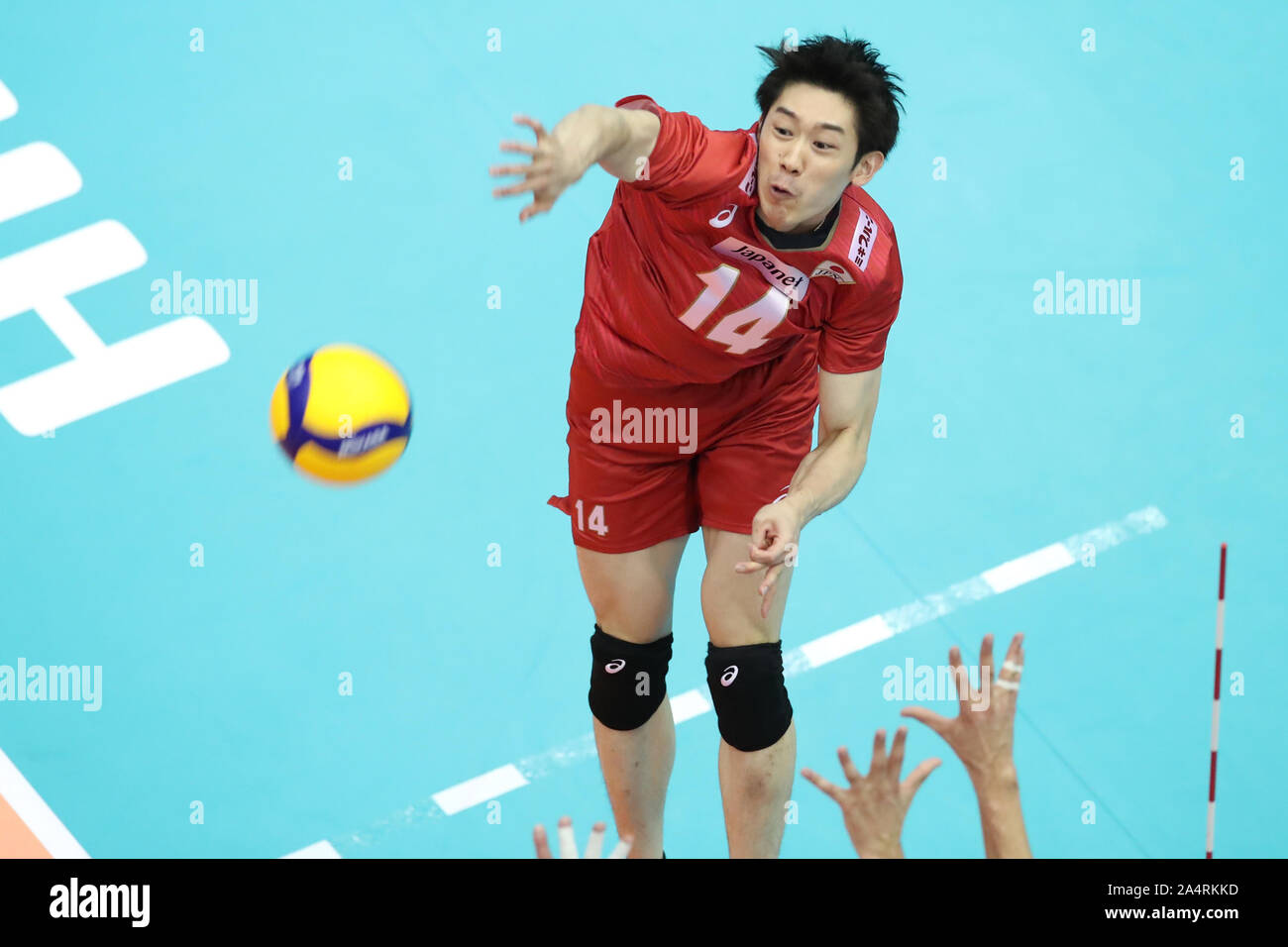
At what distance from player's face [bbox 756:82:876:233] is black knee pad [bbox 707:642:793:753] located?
Result: 50.3 inches

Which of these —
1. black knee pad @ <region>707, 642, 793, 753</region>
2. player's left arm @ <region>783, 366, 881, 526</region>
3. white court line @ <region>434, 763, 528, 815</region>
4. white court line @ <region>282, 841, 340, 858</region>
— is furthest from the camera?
white court line @ <region>434, 763, 528, 815</region>

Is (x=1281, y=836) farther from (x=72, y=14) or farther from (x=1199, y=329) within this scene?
(x=72, y=14)

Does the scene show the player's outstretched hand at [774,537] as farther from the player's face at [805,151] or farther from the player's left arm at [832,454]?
the player's face at [805,151]

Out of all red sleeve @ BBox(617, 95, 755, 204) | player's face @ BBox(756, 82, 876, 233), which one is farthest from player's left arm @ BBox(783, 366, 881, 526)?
red sleeve @ BBox(617, 95, 755, 204)

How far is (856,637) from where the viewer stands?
640 centimetres

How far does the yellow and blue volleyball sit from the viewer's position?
4.31 m

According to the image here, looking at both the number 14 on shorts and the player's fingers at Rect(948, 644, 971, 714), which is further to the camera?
the number 14 on shorts

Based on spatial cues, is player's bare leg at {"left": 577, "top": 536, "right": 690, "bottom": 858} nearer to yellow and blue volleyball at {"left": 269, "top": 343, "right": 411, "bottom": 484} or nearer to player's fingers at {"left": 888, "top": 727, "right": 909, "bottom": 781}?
yellow and blue volleyball at {"left": 269, "top": 343, "right": 411, "bottom": 484}

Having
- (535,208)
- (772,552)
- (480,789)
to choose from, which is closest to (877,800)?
(772,552)

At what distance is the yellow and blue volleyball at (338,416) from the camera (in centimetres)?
431

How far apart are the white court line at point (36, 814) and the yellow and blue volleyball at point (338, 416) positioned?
2.12 meters

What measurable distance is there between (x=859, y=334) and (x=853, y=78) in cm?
75

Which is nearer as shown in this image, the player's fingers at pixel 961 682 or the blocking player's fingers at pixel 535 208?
the player's fingers at pixel 961 682

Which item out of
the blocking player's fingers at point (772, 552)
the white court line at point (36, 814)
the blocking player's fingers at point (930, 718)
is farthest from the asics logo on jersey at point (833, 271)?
the white court line at point (36, 814)
